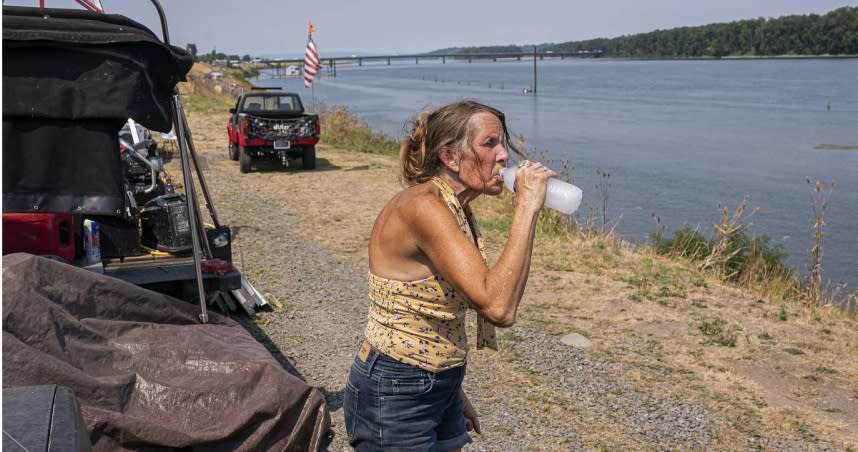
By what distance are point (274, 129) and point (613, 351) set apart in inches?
446

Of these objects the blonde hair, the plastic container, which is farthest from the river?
the plastic container

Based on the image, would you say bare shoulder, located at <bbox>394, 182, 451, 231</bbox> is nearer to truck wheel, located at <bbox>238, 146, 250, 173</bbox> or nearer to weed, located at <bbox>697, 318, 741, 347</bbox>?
weed, located at <bbox>697, 318, 741, 347</bbox>

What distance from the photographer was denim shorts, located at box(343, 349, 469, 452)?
2551 mm

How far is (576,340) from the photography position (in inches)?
272

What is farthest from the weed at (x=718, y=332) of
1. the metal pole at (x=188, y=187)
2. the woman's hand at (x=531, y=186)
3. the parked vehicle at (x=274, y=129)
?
the parked vehicle at (x=274, y=129)

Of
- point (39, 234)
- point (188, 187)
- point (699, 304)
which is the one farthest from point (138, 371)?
point (699, 304)

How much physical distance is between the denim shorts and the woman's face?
0.59 metres

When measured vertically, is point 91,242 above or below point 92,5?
below

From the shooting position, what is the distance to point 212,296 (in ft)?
21.4

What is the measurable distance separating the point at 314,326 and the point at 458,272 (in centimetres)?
493

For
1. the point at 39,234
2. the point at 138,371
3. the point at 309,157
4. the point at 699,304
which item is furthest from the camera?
the point at 309,157

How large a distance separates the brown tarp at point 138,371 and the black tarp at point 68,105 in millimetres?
527

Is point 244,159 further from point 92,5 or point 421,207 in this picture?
point 421,207

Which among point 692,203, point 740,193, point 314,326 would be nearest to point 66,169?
point 314,326
